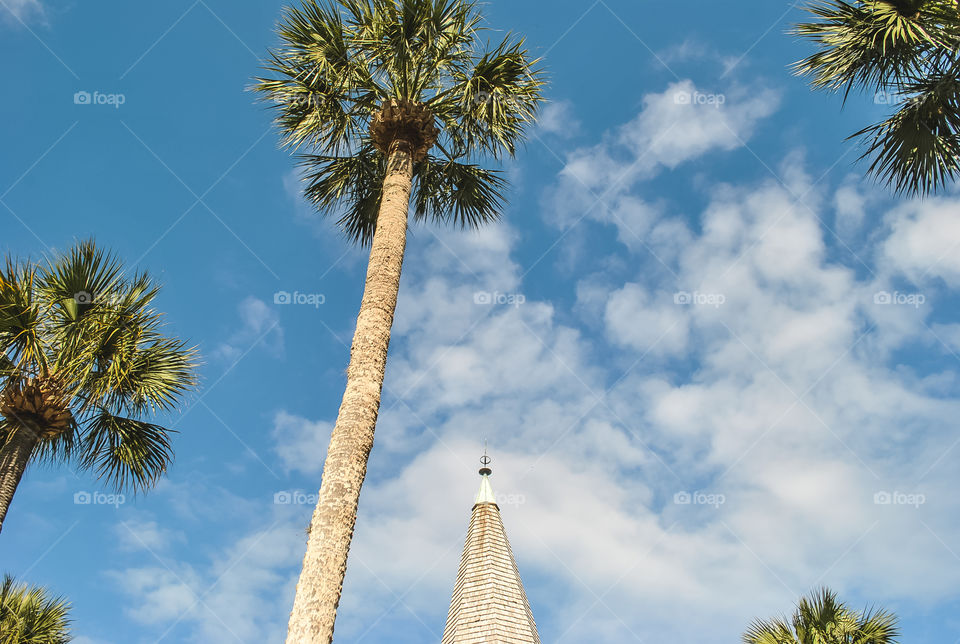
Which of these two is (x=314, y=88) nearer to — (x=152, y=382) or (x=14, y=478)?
(x=152, y=382)

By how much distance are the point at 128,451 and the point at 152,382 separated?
1.42m

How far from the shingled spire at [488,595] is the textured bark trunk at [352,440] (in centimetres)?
1403

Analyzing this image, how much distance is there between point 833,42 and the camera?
10.7 metres

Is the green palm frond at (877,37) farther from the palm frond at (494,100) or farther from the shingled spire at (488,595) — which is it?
the shingled spire at (488,595)

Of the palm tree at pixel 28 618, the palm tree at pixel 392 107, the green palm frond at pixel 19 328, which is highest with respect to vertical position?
the palm tree at pixel 392 107

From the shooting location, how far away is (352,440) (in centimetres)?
689

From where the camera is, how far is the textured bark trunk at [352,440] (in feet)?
19.4

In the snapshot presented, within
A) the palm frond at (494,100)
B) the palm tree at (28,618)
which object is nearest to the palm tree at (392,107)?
the palm frond at (494,100)

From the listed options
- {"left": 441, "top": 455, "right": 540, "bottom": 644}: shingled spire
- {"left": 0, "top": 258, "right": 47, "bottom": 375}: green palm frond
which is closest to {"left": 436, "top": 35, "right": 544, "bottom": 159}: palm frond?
{"left": 0, "top": 258, "right": 47, "bottom": 375}: green palm frond

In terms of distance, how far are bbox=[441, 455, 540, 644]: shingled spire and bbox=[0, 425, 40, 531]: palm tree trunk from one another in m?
13.2

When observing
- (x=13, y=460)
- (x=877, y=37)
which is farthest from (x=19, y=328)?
(x=877, y=37)

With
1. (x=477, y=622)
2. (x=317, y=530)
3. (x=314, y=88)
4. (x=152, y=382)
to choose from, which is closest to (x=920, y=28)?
(x=314, y=88)

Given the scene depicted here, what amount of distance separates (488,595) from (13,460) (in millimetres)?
14101

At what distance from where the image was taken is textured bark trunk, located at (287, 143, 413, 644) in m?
5.90
